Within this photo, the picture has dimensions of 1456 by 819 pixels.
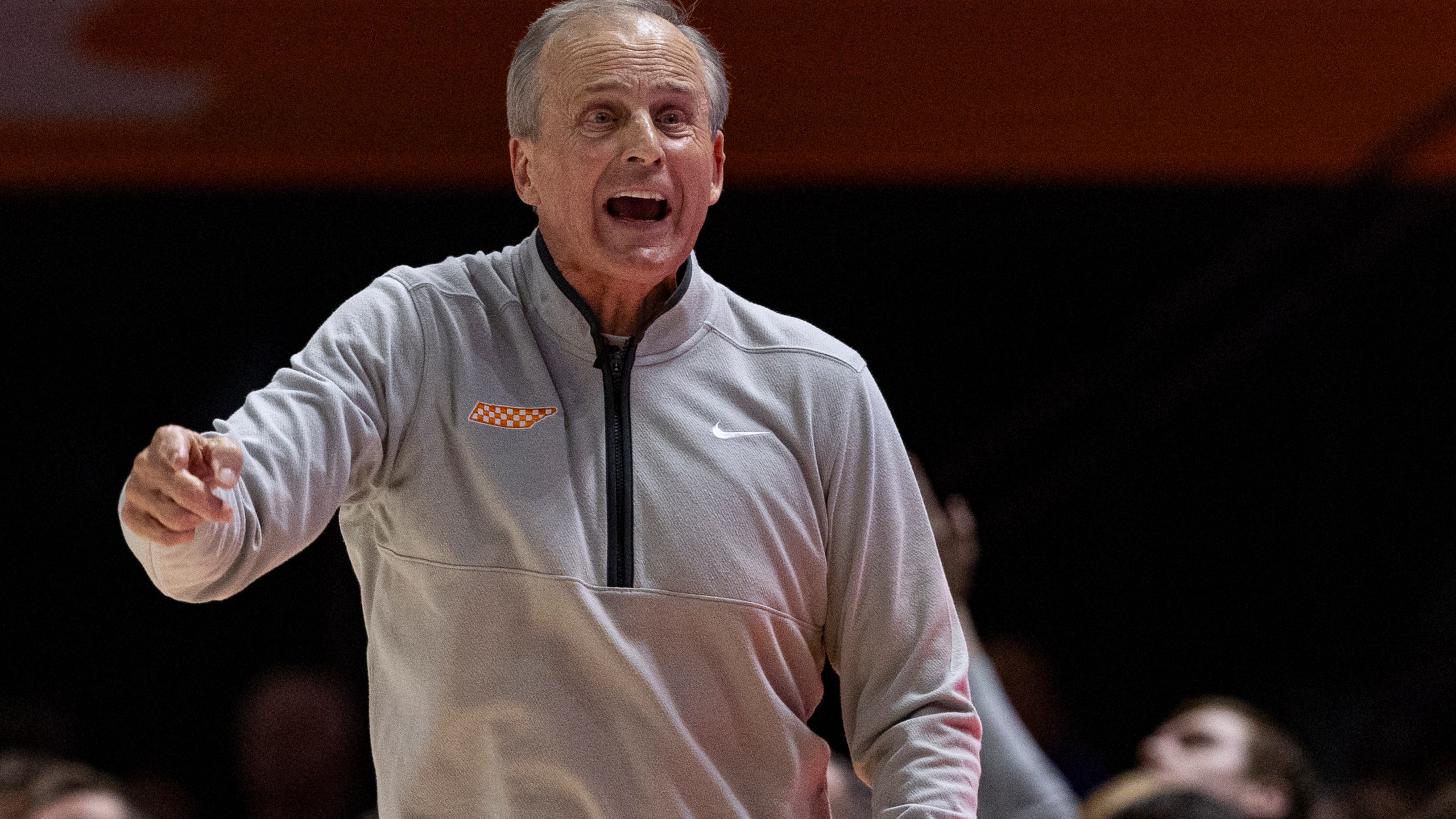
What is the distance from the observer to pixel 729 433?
1.73 metres

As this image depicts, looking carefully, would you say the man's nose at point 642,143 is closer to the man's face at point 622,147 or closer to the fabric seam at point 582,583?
the man's face at point 622,147

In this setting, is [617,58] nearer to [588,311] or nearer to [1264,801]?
[588,311]

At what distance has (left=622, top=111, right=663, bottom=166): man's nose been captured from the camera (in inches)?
66.3

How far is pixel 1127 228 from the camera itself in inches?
210

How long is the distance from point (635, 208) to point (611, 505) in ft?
1.06

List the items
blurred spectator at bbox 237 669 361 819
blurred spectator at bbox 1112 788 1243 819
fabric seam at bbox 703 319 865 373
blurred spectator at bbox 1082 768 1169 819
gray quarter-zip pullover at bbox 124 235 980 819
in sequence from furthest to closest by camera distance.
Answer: blurred spectator at bbox 237 669 361 819 < blurred spectator at bbox 1082 768 1169 819 < blurred spectator at bbox 1112 788 1243 819 < fabric seam at bbox 703 319 865 373 < gray quarter-zip pullover at bbox 124 235 980 819

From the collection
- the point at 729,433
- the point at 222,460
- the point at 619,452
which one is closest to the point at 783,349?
the point at 729,433

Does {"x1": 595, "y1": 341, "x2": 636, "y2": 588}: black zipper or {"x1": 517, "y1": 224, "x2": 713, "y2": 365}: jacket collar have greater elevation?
{"x1": 517, "y1": 224, "x2": 713, "y2": 365}: jacket collar

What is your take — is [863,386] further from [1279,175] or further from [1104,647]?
[1104,647]

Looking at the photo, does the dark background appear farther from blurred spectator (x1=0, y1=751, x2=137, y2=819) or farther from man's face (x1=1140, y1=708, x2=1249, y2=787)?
man's face (x1=1140, y1=708, x2=1249, y2=787)

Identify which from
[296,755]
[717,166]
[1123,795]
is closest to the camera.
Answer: [717,166]

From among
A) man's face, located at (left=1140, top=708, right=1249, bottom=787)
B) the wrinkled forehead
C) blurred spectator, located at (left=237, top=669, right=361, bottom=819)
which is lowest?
blurred spectator, located at (left=237, top=669, right=361, bottom=819)

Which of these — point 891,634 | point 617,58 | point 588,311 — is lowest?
point 891,634

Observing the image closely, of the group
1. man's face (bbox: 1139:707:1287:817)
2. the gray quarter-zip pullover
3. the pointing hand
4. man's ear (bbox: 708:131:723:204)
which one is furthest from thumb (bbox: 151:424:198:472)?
man's face (bbox: 1139:707:1287:817)
